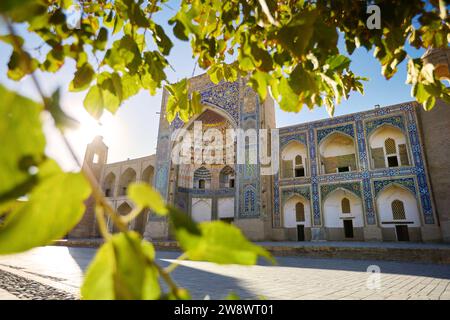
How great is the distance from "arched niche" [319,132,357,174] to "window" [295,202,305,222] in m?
1.47

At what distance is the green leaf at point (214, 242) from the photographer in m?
0.19

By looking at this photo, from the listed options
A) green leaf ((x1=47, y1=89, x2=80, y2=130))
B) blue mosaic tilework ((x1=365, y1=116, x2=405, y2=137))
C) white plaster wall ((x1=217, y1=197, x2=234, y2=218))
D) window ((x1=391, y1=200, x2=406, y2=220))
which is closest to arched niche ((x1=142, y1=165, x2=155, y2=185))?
white plaster wall ((x1=217, y1=197, x2=234, y2=218))

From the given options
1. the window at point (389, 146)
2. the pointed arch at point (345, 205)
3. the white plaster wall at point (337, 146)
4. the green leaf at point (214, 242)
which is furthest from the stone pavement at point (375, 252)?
the green leaf at point (214, 242)

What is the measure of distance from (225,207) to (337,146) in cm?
527

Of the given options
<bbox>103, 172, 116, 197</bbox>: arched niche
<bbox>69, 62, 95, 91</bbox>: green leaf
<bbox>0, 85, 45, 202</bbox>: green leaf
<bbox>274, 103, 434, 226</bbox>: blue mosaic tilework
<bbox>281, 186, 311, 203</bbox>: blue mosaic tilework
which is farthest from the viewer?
<bbox>103, 172, 116, 197</bbox>: arched niche

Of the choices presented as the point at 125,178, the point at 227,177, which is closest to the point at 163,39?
the point at 227,177

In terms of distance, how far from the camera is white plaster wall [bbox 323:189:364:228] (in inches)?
356

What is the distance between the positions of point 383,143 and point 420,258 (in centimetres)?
468

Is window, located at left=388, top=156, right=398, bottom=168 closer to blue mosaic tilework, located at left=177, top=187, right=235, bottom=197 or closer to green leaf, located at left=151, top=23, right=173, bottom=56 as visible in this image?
blue mosaic tilework, located at left=177, top=187, right=235, bottom=197

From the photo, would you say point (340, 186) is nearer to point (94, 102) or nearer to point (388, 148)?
point (388, 148)
